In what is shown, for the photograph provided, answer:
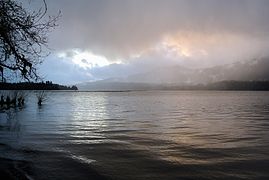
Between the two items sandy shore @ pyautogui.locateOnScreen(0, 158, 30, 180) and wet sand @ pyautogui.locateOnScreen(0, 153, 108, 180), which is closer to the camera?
sandy shore @ pyautogui.locateOnScreen(0, 158, 30, 180)

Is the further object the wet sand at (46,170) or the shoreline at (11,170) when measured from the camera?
the wet sand at (46,170)

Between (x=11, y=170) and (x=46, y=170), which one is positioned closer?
(x=11, y=170)

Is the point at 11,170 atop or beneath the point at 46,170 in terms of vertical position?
atop

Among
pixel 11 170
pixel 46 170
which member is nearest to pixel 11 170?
pixel 11 170

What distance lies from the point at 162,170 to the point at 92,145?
8.08 metres

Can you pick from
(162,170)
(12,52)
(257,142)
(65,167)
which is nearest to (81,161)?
(65,167)

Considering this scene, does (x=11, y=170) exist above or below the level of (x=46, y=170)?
above

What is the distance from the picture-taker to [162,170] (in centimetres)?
1599

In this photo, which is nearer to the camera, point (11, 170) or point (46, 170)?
point (11, 170)

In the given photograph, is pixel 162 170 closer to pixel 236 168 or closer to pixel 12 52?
pixel 236 168

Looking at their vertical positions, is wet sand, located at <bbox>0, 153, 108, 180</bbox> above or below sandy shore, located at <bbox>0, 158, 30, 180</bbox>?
below

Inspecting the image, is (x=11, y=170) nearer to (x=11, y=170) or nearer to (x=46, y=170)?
(x=11, y=170)

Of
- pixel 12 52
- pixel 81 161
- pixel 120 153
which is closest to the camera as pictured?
pixel 12 52

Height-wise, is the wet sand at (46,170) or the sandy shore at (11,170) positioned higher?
the sandy shore at (11,170)
